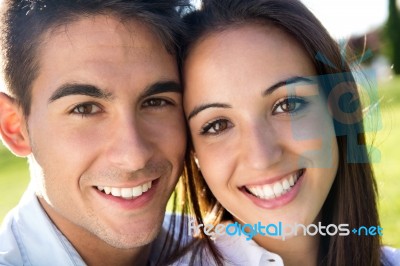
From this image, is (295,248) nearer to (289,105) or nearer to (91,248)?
(289,105)

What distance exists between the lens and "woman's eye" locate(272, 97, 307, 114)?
2.18 m

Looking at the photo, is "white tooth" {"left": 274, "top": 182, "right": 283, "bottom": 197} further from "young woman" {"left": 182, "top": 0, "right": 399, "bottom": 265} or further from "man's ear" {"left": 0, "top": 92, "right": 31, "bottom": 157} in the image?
"man's ear" {"left": 0, "top": 92, "right": 31, "bottom": 157}

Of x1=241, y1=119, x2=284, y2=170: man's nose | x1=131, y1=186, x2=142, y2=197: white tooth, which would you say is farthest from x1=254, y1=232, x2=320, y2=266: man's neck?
x1=131, y1=186, x2=142, y2=197: white tooth

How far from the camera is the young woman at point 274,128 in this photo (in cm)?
216

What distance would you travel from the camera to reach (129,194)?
2291 millimetres

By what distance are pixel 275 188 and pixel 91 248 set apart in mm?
868

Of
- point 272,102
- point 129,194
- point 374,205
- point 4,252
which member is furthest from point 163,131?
point 374,205

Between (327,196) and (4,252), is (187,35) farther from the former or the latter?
(4,252)

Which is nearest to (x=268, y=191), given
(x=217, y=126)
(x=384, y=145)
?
(x=217, y=126)

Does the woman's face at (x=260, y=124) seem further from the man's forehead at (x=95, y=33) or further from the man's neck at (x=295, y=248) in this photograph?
the man's forehead at (x=95, y=33)

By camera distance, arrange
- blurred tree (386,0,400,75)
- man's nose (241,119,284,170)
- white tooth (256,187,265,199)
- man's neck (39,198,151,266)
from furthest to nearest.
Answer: blurred tree (386,0,400,75) → man's neck (39,198,151,266) → white tooth (256,187,265,199) → man's nose (241,119,284,170)

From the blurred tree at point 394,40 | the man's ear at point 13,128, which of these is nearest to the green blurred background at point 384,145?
the blurred tree at point 394,40

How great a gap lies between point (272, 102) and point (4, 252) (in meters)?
1.21

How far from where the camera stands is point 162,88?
229 centimetres
